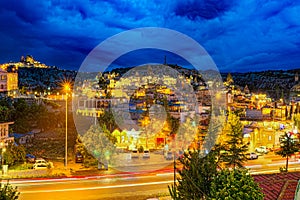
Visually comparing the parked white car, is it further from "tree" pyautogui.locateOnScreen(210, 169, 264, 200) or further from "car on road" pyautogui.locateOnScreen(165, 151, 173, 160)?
"tree" pyautogui.locateOnScreen(210, 169, 264, 200)

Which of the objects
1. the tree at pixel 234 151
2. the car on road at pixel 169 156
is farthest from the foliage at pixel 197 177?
the car on road at pixel 169 156

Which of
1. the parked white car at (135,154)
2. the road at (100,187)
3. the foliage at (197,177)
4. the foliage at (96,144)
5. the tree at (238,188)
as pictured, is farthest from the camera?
the parked white car at (135,154)

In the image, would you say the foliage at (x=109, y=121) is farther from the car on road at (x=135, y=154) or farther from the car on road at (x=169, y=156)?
the car on road at (x=169, y=156)

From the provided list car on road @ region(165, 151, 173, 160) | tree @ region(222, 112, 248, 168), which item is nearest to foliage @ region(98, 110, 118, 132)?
car on road @ region(165, 151, 173, 160)

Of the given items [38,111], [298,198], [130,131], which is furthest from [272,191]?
[38,111]

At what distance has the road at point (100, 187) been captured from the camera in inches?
460

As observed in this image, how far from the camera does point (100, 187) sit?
1270 cm

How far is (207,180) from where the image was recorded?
24.5 ft

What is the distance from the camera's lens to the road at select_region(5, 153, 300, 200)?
38.3ft

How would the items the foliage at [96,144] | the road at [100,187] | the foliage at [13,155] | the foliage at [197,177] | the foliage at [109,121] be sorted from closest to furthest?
the foliage at [197,177]
the road at [100,187]
the foliage at [13,155]
the foliage at [96,144]
the foliage at [109,121]

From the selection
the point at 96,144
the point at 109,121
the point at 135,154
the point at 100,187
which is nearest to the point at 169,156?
the point at 135,154

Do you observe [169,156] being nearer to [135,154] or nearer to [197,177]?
[135,154]

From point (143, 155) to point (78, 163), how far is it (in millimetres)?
4171

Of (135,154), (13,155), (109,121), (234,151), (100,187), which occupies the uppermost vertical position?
(109,121)
